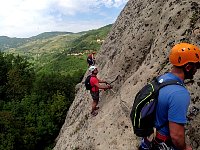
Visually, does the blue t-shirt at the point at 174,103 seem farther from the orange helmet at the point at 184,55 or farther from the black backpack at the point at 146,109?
the orange helmet at the point at 184,55

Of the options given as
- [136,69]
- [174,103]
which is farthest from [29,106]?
[174,103]

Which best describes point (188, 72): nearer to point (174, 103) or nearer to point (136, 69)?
point (174, 103)

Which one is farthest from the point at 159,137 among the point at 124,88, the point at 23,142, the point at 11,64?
the point at 11,64

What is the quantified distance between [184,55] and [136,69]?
11.2m

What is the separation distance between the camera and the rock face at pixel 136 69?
555 inches

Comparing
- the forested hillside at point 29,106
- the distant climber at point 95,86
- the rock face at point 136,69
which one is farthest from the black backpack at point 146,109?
the forested hillside at point 29,106

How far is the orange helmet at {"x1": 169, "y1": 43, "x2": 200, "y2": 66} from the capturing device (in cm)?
716

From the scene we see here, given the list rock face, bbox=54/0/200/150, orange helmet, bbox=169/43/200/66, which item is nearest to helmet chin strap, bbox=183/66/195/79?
orange helmet, bbox=169/43/200/66

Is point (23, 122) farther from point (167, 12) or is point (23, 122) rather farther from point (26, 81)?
point (167, 12)

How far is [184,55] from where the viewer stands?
715 centimetres

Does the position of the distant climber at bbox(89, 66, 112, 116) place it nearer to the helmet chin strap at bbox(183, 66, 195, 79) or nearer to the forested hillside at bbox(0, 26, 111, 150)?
the helmet chin strap at bbox(183, 66, 195, 79)

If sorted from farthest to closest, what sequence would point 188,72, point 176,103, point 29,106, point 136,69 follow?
point 29,106
point 136,69
point 188,72
point 176,103

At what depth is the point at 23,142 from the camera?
170 feet

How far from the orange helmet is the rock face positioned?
14.9 ft
